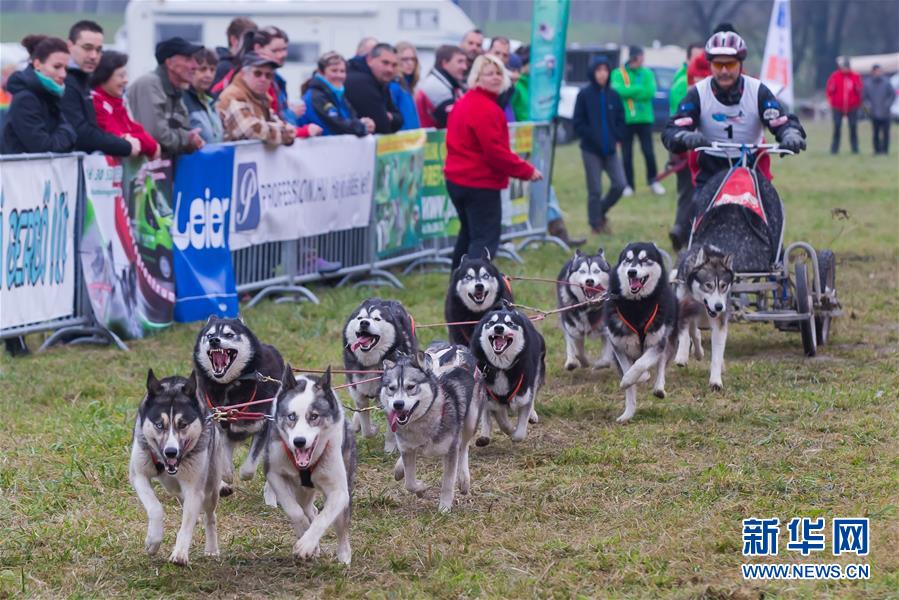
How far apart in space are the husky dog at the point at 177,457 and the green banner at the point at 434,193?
770cm

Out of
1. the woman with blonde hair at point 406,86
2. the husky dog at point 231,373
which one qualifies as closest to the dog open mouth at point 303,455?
the husky dog at point 231,373

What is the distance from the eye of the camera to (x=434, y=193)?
12.6 meters

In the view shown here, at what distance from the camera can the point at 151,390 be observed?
474 cm

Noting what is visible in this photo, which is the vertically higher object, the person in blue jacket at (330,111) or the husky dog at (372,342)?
the person in blue jacket at (330,111)

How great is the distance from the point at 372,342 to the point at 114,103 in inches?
130

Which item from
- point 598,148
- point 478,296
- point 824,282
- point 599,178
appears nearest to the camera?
point 478,296

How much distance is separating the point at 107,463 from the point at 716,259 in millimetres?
3573

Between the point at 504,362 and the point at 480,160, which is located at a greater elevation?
the point at 480,160

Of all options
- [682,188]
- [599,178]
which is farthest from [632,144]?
[682,188]

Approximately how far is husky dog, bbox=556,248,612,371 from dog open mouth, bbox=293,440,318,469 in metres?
3.47

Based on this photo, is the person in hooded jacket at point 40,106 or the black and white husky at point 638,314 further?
the person in hooded jacket at point 40,106

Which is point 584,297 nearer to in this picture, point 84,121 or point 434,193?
point 84,121

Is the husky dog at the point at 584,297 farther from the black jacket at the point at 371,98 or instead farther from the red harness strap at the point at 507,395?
the black jacket at the point at 371,98

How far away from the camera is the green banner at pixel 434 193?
12.4 metres
